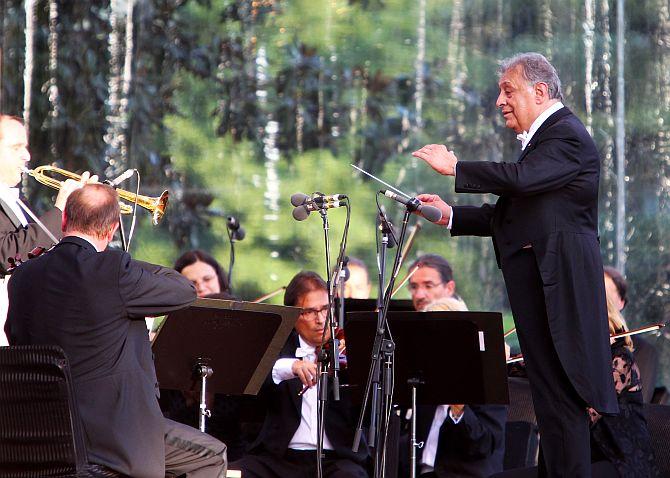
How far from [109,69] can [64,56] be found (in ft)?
1.12

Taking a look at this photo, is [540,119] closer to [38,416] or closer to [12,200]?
[38,416]

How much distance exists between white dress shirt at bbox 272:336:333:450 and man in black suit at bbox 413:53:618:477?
150 cm

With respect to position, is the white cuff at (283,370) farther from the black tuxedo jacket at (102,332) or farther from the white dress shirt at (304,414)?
the black tuxedo jacket at (102,332)

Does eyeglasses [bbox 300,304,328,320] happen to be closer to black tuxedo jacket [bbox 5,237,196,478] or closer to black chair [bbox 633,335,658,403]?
black tuxedo jacket [bbox 5,237,196,478]

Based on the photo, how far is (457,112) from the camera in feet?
25.7

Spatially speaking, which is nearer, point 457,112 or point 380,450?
point 380,450

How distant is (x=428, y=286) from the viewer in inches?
253

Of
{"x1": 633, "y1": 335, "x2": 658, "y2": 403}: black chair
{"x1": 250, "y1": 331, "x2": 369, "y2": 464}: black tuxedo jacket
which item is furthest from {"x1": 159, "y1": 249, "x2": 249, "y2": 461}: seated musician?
{"x1": 633, "y1": 335, "x2": 658, "y2": 403}: black chair

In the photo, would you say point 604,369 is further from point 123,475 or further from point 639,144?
point 639,144

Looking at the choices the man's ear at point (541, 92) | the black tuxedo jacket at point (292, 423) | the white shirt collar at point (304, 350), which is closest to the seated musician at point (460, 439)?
the black tuxedo jacket at point (292, 423)

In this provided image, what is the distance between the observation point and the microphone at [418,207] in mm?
4012

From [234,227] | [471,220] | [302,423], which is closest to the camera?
[471,220]

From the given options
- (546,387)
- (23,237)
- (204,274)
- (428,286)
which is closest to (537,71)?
(546,387)

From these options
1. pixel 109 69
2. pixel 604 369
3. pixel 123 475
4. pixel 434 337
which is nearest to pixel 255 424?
pixel 434 337
